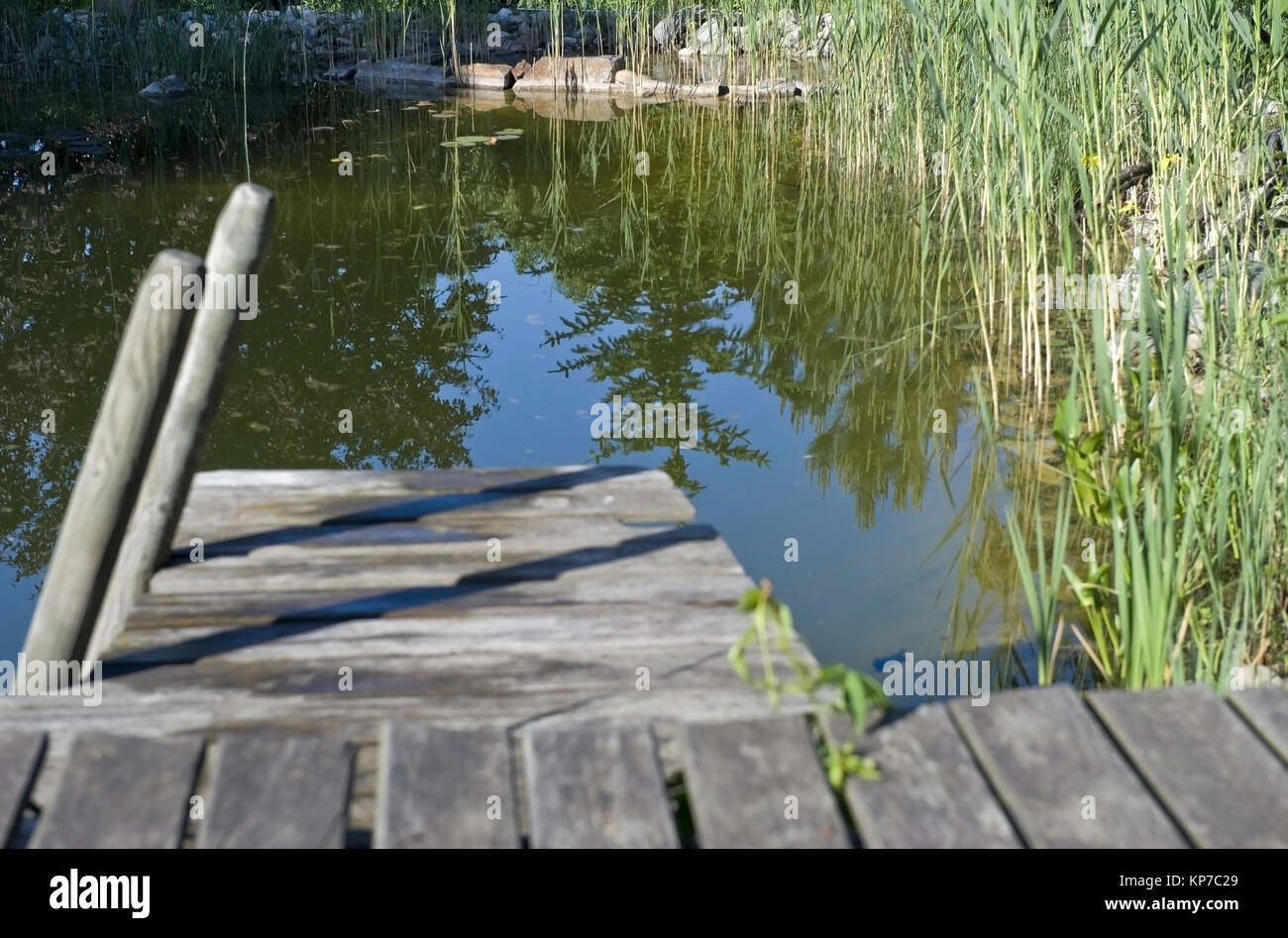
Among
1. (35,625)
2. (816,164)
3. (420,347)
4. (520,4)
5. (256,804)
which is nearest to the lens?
(256,804)

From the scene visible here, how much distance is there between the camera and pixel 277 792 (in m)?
1.68

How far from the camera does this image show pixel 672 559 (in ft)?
8.67

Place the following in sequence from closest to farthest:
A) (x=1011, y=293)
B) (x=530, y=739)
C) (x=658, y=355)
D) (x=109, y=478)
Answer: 1. (x=530, y=739)
2. (x=109, y=478)
3. (x=1011, y=293)
4. (x=658, y=355)

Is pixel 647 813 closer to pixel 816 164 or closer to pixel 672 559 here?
pixel 672 559

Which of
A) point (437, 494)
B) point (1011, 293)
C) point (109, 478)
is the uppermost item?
point (109, 478)

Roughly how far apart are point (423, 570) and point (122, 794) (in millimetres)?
941

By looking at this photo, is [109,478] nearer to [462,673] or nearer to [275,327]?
[462,673]

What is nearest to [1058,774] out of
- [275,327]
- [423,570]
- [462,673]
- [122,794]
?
[462,673]

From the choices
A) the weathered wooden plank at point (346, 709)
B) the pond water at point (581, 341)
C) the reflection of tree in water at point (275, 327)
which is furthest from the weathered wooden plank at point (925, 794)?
the reflection of tree in water at point (275, 327)

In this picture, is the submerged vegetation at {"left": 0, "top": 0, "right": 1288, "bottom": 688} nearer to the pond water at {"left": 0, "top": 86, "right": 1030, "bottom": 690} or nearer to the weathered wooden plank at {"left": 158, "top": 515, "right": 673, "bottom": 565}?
the pond water at {"left": 0, "top": 86, "right": 1030, "bottom": 690}

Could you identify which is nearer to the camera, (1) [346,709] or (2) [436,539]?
(1) [346,709]

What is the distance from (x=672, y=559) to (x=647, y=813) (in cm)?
103

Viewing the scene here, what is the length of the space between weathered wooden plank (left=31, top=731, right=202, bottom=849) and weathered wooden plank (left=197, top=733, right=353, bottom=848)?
0.04 meters
